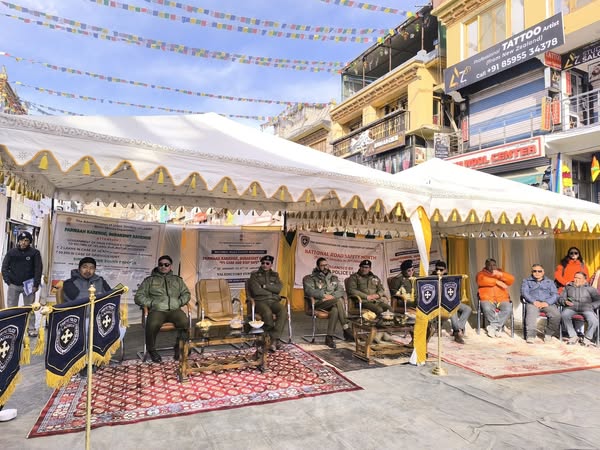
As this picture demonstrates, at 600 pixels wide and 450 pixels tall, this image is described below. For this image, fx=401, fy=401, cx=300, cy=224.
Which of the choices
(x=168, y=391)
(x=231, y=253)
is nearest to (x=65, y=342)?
(x=168, y=391)

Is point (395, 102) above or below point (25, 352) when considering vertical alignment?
above

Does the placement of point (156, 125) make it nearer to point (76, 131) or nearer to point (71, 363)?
point (76, 131)

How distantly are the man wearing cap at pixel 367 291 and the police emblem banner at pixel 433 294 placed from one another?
1418mm

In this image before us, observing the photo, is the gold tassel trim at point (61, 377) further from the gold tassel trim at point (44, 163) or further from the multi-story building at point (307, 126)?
the multi-story building at point (307, 126)

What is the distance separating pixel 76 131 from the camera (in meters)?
3.56

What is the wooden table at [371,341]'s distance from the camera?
16.7ft

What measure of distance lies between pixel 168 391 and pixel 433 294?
10.7 ft

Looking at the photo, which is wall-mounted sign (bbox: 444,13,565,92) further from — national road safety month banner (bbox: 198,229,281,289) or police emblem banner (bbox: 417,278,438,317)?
police emblem banner (bbox: 417,278,438,317)

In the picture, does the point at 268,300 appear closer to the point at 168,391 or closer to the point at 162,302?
the point at 162,302

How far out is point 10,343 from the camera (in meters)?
2.24

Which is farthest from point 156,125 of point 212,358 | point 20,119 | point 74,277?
point 212,358

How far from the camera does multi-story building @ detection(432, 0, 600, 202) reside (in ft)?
35.9

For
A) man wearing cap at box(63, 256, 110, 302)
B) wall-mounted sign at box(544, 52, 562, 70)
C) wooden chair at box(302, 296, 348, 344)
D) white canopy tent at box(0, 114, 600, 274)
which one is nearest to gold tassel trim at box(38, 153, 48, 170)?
white canopy tent at box(0, 114, 600, 274)

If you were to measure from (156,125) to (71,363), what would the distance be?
9.38 ft
